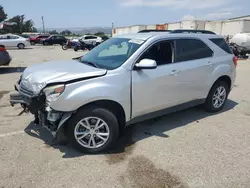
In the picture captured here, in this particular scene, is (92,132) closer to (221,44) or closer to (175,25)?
(221,44)

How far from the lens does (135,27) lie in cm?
4912

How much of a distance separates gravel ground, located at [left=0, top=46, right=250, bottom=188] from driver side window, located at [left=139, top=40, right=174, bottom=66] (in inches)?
49.1

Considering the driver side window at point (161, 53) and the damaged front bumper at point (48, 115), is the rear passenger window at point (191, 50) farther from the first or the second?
the damaged front bumper at point (48, 115)

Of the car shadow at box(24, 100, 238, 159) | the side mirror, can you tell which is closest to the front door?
the side mirror

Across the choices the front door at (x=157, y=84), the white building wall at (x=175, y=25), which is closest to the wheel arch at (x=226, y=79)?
the front door at (x=157, y=84)

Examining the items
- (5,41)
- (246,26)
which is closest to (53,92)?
(5,41)

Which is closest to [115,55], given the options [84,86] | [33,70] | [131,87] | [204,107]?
[131,87]

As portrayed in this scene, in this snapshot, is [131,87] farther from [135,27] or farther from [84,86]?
[135,27]

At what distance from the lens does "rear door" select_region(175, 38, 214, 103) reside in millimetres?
4363

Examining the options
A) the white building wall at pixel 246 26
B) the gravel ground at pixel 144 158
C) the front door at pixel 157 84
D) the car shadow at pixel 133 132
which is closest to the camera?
the gravel ground at pixel 144 158

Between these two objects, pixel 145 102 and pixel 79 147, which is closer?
pixel 79 147

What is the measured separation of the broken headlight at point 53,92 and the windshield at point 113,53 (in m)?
0.84

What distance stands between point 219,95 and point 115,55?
261 centimetres

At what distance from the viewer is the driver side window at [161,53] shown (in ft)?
13.1
